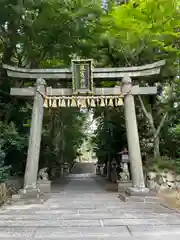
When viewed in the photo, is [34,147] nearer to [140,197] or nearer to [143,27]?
[140,197]

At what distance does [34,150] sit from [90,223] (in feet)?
16.2

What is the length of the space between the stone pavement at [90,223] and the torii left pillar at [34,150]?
1630 millimetres

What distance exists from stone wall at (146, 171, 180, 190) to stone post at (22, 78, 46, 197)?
502 centimetres

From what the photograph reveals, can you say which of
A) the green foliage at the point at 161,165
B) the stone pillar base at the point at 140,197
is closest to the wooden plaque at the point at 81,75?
the stone pillar base at the point at 140,197

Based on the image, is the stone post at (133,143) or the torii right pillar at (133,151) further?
the stone post at (133,143)

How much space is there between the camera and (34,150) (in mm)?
10117

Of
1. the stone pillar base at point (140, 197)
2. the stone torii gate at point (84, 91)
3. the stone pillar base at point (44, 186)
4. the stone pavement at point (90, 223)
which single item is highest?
the stone torii gate at point (84, 91)

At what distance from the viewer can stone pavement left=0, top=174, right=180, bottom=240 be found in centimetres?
482

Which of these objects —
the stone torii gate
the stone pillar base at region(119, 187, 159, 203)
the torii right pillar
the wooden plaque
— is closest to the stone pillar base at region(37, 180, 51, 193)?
the stone torii gate

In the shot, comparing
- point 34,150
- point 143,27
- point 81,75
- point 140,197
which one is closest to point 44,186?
point 34,150

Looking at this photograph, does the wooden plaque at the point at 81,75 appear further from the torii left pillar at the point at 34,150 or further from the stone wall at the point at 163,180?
the stone wall at the point at 163,180

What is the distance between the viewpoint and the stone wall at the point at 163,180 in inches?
464

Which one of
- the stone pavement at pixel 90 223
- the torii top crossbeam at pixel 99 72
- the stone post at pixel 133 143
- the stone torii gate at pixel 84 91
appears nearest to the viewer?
the stone pavement at pixel 90 223

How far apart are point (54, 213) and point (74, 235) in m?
2.29
